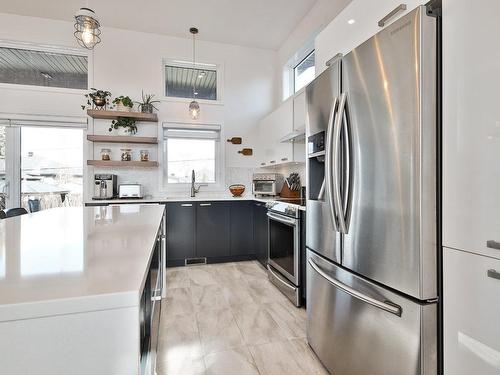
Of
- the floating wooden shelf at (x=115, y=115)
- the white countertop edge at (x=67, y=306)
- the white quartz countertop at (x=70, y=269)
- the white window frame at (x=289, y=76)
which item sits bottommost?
the white countertop edge at (x=67, y=306)

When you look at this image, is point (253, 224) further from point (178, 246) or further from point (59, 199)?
point (59, 199)

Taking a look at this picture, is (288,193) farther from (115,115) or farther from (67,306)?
(67,306)

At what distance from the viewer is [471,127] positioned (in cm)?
91

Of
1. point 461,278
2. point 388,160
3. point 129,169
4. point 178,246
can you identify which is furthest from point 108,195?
point 461,278

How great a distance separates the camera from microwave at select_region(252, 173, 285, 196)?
396cm

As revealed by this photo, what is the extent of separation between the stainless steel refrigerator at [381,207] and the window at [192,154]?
9.75ft

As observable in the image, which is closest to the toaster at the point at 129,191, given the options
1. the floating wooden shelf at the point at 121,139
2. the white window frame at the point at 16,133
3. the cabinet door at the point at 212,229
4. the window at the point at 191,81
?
the floating wooden shelf at the point at 121,139

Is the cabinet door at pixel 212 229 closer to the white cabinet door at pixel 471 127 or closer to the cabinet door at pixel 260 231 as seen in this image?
the cabinet door at pixel 260 231

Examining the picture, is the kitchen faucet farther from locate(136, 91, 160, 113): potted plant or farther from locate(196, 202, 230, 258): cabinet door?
locate(136, 91, 160, 113): potted plant

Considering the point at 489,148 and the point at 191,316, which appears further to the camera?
the point at 191,316

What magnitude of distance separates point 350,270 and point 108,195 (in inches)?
134

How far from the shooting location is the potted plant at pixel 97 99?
372 centimetres

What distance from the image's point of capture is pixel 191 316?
7.56 ft

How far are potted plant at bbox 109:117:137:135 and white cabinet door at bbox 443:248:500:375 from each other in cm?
393
